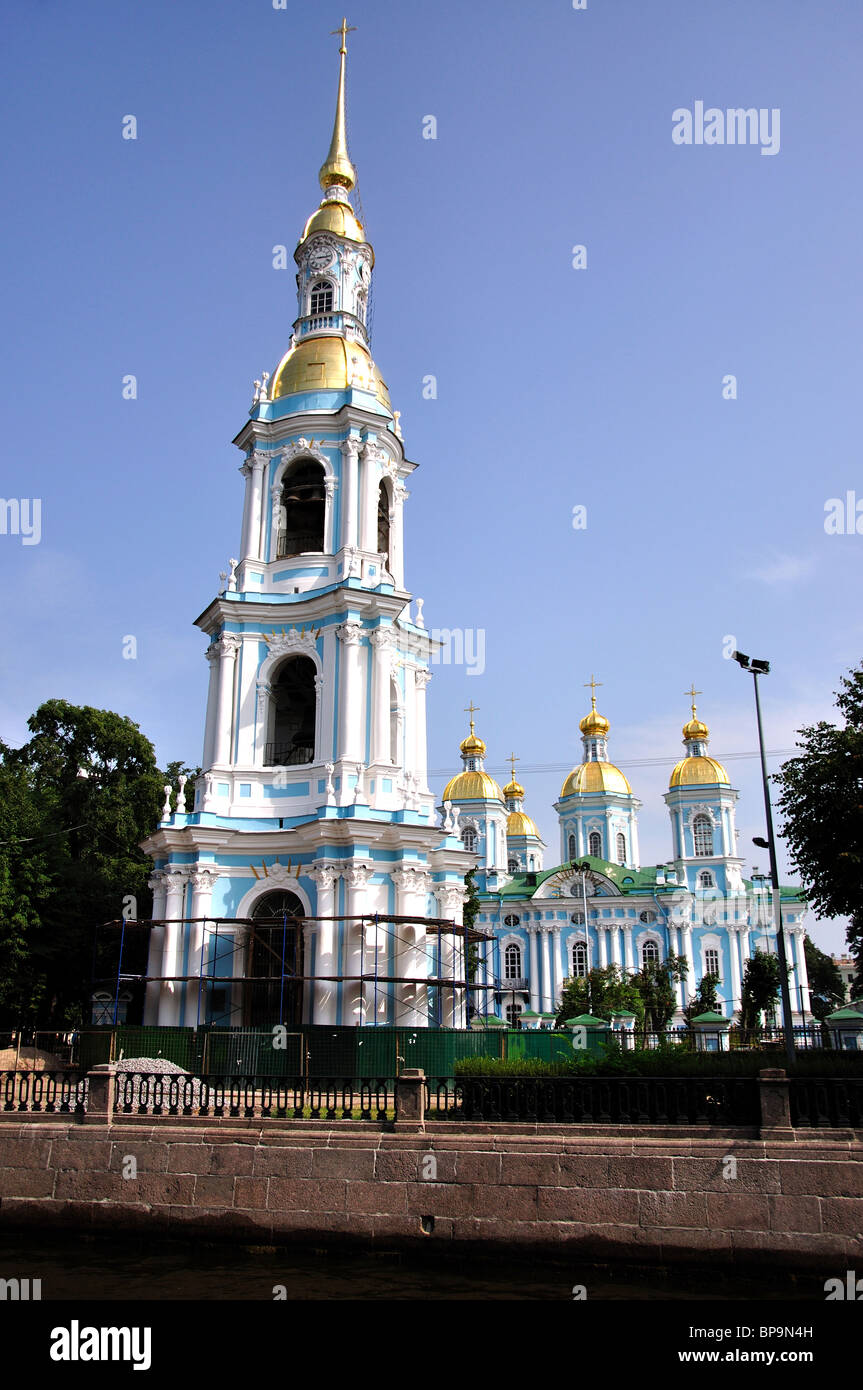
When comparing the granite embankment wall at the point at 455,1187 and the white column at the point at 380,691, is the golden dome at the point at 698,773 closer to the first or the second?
the white column at the point at 380,691

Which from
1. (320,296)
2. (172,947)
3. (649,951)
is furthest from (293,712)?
(649,951)

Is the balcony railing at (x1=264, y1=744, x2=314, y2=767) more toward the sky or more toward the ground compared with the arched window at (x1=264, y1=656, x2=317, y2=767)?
more toward the ground

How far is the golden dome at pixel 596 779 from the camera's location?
2928 inches

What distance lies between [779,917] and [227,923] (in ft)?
40.3

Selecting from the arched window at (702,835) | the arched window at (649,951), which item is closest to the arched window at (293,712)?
the arched window at (649,951)

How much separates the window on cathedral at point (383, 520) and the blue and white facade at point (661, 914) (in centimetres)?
3300

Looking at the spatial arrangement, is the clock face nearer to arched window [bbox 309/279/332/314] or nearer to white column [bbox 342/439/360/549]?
arched window [bbox 309/279/332/314]

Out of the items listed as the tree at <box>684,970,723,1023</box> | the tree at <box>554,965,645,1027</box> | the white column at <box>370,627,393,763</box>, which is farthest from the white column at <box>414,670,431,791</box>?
the tree at <box>684,970,723,1023</box>

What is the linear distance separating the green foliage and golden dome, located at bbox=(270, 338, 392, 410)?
14.6m

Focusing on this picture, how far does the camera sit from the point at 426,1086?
46.8 feet

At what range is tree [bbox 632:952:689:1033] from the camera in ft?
175

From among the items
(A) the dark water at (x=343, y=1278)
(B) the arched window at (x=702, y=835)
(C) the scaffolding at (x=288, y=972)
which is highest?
(B) the arched window at (x=702, y=835)

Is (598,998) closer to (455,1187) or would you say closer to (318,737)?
(318,737)
